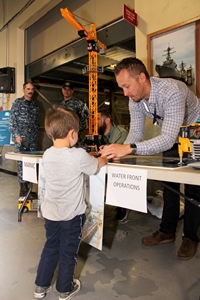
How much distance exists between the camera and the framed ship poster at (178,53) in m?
2.36

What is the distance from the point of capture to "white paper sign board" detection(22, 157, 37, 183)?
1511 millimetres

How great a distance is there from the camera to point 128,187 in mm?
979

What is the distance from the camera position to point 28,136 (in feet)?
10.0

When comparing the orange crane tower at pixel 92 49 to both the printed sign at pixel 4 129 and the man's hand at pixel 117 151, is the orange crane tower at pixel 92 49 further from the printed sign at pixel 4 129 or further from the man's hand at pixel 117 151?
the man's hand at pixel 117 151

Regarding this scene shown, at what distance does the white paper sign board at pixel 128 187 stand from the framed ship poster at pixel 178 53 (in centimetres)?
148

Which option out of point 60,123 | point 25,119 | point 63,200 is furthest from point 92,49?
point 63,200

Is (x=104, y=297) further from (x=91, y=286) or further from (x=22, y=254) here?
(x=22, y=254)

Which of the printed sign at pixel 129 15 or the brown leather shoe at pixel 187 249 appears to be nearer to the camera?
the brown leather shoe at pixel 187 249

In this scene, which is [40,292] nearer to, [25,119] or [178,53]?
[25,119]

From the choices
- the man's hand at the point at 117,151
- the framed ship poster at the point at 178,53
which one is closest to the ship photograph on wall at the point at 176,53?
the framed ship poster at the point at 178,53

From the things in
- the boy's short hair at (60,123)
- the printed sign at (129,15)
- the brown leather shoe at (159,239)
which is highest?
the printed sign at (129,15)

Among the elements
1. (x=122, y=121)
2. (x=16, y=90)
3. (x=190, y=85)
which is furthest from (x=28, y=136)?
(x=122, y=121)

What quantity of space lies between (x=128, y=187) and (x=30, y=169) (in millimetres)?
806

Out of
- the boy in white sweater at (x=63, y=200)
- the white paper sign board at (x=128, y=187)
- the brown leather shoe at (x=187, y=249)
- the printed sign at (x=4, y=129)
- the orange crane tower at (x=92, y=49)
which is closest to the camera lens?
the white paper sign board at (x=128, y=187)
